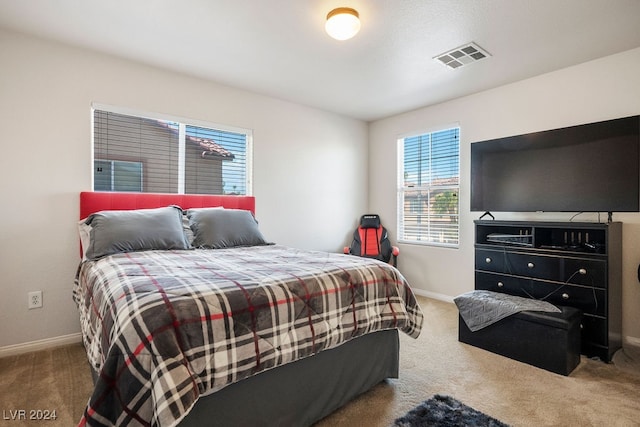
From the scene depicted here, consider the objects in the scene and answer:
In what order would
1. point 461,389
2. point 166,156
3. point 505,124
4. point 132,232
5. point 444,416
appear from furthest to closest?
point 505,124 < point 166,156 < point 132,232 < point 461,389 < point 444,416

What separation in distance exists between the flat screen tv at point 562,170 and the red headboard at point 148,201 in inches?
99.4

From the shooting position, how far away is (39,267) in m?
2.62

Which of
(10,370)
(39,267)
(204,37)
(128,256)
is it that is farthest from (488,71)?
(10,370)

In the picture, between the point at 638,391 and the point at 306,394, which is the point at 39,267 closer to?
the point at 306,394

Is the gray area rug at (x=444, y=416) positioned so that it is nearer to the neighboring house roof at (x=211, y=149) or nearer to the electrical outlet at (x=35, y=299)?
the electrical outlet at (x=35, y=299)

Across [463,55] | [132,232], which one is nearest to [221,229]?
[132,232]

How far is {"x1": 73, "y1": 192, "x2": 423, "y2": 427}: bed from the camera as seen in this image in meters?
1.13

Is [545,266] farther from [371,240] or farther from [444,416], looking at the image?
[371,240]

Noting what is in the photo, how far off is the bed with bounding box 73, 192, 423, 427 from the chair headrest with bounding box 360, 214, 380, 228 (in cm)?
227

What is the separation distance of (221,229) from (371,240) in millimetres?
2306

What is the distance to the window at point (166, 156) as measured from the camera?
2.97 meters

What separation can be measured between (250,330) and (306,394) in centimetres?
53

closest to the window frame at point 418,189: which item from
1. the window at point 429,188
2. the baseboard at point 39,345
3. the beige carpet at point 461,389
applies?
the window at point 429,188

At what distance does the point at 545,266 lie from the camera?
2744 millimetres
